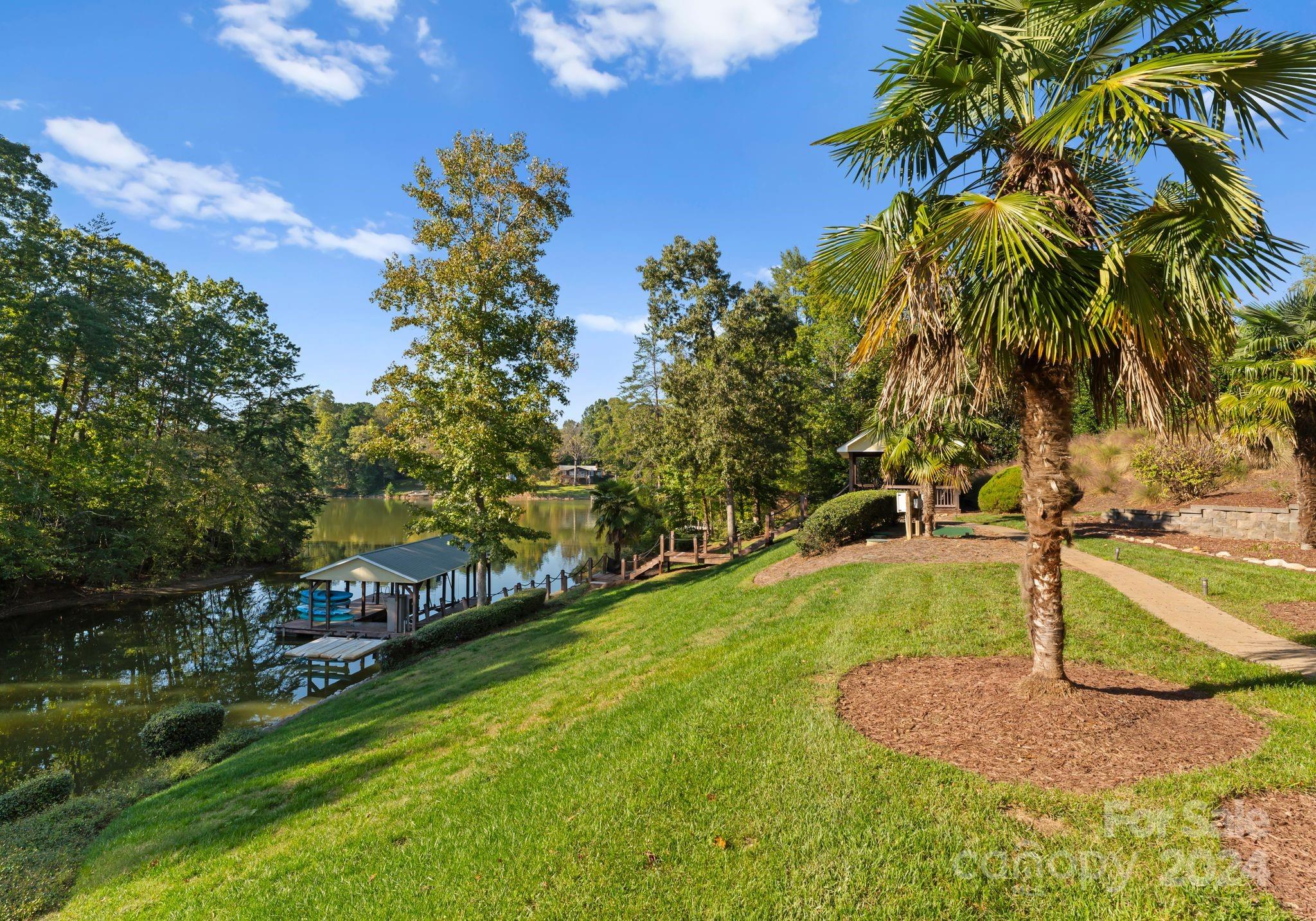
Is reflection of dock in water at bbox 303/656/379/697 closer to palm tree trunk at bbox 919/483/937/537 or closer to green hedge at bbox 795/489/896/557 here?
green hedge at bbox 795/489/896/557

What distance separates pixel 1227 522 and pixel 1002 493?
7279mm

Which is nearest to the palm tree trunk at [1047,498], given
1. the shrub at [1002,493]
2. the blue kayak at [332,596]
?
the shrub at [1002,493]

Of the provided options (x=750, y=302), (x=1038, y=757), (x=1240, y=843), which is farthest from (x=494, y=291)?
(x=1240, y=843)

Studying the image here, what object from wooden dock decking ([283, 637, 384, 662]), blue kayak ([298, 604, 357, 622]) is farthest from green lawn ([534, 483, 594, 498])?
wooden dock decking ([283, 637, 384, 662])

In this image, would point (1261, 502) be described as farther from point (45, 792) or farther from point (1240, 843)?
point (45, 792)

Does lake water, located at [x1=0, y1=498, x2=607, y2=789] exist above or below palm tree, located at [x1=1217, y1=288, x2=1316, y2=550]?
below

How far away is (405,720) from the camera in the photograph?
29.7ft

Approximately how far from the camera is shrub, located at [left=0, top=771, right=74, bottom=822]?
7941 mm

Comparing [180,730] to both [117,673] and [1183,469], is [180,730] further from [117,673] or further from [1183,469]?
[1183,469]

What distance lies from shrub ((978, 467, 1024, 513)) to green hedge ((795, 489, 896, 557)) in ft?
27.3

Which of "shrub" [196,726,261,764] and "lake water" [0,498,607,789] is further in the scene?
"lake water" [0,498,607,789]

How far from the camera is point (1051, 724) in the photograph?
498cm

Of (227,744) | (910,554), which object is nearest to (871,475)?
(910,554)

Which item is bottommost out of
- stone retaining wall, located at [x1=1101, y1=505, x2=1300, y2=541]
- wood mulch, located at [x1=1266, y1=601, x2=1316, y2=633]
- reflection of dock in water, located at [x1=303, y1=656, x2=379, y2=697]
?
reflection of dock in water, located at [x1=303, y1=656, x2=379, y2=697]
